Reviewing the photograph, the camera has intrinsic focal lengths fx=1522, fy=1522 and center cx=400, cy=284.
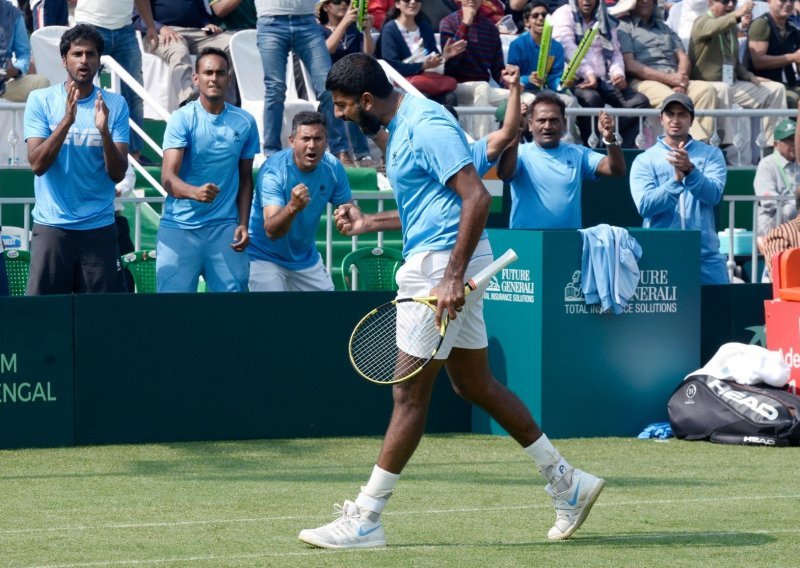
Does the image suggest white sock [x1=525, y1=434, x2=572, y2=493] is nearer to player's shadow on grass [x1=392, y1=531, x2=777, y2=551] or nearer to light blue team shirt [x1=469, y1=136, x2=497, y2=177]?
player's shadow on grass [x1=392, y1=531, x2=777, y2=551]

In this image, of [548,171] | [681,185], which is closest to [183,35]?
[548,171]

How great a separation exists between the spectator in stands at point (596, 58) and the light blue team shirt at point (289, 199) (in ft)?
18.4

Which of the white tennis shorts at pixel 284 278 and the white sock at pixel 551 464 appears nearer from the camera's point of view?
the white sock at pixel 551 464

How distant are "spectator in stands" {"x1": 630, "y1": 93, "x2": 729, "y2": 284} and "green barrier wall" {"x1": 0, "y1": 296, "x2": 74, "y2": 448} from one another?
4.11 metres

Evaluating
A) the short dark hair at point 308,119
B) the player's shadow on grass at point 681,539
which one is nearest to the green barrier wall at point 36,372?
the short dark hair at point 308,119

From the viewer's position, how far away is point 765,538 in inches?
247

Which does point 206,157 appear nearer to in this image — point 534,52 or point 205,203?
point 205,203

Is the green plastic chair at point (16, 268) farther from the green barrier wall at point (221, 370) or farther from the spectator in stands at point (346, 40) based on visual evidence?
the spectator in stands at point (346, 40)

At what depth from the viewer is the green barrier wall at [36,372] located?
891 cm

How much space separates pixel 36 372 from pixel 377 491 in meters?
3.57

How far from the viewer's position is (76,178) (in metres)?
9.48

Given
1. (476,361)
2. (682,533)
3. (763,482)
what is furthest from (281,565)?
(763,482)

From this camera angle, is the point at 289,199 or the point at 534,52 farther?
the point at 534,52

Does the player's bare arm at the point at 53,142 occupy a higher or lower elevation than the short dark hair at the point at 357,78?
lower
